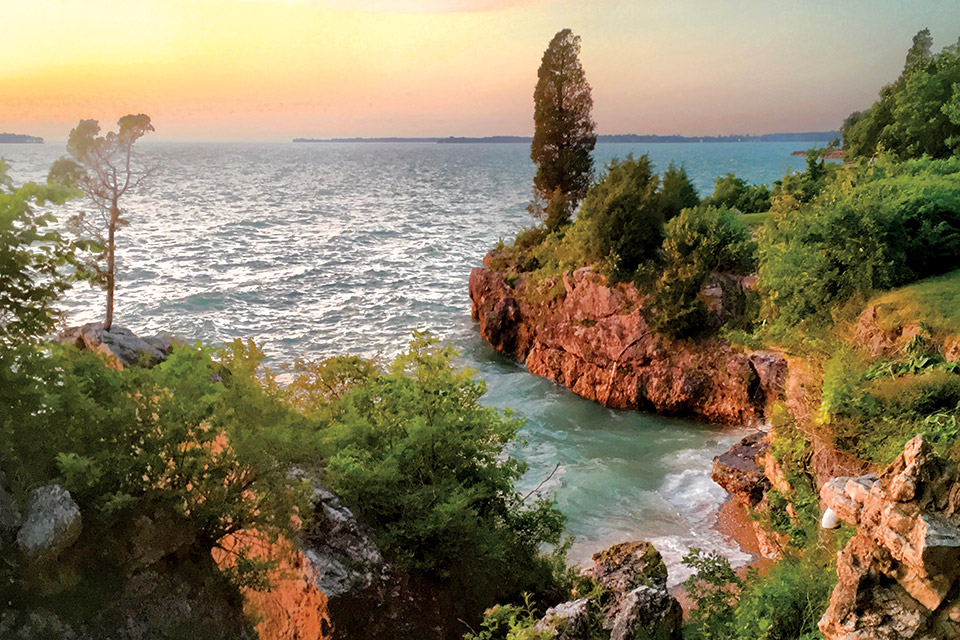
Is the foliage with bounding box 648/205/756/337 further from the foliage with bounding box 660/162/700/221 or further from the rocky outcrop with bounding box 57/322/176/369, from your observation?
the rocky outcrop with bounding box 57/322/176/369

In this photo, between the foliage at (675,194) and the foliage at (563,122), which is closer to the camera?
the foliage at (675,194)

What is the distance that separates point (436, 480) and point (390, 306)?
27100 mm

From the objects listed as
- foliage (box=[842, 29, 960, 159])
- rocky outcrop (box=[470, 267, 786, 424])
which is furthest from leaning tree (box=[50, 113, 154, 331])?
foliage (box=[842, 29, 960, 159])

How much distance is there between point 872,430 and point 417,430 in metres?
8.19

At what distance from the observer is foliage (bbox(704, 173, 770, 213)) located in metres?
34.9

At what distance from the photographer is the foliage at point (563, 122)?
36.2 meters

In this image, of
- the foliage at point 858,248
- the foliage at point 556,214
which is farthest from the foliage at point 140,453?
the foliage at point 556,214

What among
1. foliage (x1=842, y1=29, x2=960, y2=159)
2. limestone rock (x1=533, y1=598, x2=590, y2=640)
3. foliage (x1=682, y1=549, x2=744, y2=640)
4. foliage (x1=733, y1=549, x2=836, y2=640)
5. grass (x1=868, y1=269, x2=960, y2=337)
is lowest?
foliage (x1=682, y1=549, x2=744, y2=640)

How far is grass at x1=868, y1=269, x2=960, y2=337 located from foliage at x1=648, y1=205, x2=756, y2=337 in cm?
1110

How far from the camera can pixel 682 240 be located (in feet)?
82.9

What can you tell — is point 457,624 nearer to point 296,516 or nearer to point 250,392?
point 296,516

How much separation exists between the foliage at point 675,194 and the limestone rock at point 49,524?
24.6 meters

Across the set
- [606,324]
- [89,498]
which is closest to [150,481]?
[89,498]

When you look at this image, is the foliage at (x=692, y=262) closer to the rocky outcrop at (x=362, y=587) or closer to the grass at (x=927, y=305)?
the grass at (x=927, y=305)
